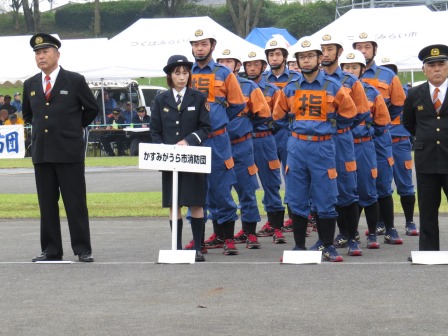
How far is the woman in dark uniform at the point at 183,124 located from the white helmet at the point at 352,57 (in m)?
1.94

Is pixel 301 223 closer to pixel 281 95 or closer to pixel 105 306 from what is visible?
pixel 281 95

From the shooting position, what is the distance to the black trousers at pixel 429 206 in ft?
36.6

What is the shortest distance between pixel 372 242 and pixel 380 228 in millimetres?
1452

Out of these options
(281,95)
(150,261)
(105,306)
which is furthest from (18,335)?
(281,95)

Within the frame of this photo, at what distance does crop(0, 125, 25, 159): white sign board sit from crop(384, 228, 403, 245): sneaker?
2238 centimetres

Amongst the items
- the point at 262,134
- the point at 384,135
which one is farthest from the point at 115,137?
the point at 384,135

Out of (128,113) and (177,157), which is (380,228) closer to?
(177,157)

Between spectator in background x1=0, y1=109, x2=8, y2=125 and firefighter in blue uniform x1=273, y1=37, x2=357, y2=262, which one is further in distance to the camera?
spectator in background x1=0, y1=109, x2=8, y2=125

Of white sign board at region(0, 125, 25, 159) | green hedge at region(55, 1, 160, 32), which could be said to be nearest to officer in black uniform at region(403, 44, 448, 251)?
white sign board at region(0, 125, 25, 159)

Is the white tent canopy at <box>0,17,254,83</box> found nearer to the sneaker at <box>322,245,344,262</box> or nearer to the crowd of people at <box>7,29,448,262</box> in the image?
the crowd of people at <box>7,29,448,262</box>

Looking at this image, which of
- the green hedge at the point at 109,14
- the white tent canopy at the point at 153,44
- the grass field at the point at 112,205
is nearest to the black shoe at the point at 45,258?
the grass field at the point at 112,205

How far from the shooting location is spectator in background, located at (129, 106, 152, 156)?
35.0 meters

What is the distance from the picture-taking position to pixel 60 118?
1155 centimetres

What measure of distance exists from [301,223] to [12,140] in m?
24.4
